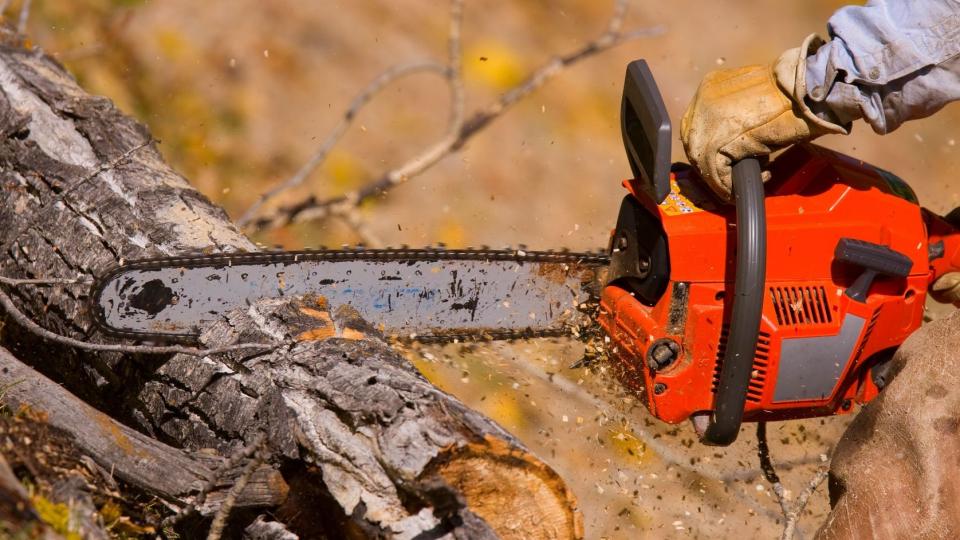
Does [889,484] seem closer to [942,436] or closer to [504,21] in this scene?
[942,436]

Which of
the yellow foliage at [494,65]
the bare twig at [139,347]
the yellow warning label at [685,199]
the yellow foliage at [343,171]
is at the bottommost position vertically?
the yellow warning label at [685,199]

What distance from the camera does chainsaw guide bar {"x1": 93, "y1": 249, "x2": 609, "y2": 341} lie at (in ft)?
8.37

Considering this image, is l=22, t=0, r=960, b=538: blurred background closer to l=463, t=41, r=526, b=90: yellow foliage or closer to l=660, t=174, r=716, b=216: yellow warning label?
l=463, t=41, r=526, b=90: yellow foliage

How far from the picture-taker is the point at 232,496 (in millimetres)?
1921

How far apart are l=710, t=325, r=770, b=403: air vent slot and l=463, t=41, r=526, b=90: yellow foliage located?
4.13 metres

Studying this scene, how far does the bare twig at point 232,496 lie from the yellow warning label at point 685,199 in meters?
1.18

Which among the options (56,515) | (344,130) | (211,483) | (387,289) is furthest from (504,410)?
(56,515)

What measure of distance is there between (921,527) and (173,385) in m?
1.84

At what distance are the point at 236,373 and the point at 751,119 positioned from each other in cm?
141

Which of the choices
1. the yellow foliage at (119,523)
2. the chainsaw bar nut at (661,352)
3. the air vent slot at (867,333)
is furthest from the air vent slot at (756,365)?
the yellow foliage at (119,523)

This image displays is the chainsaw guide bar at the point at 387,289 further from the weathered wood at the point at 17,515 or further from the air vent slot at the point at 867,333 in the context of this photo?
the weathered wood at the point at 17,515

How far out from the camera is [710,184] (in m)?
2.44

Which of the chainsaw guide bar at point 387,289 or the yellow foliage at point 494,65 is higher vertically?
the yellow foliage at point 494,65

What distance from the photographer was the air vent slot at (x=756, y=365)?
246 centimetres
